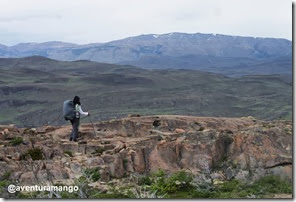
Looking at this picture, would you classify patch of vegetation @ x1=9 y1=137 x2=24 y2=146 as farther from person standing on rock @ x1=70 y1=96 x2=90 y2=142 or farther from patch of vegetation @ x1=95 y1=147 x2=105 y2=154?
patch of vegetation @ x1=95 y1=147 x2=105 y2=154

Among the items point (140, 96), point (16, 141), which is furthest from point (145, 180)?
point (140, 96)

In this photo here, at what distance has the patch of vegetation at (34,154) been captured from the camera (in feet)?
39.6

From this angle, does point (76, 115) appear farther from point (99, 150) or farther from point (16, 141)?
point (16, 141)

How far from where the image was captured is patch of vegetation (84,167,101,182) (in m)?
10.9

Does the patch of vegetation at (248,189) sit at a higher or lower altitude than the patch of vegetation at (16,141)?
lower

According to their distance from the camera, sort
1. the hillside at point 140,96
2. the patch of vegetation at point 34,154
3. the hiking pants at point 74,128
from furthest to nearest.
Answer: the hillside at point 140,96, the hiking pants at point 74,128, the patch of vegetation at point 34,154

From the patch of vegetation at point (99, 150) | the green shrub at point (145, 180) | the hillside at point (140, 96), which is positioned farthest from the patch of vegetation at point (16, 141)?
the hillside at point (140, 96)

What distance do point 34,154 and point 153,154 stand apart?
8.55ft

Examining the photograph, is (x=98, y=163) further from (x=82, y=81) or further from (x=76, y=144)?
(x=82, y=81)

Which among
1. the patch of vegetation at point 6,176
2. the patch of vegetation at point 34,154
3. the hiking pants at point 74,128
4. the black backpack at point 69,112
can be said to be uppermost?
the black backpack at point 69,112

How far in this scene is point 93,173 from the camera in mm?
11031

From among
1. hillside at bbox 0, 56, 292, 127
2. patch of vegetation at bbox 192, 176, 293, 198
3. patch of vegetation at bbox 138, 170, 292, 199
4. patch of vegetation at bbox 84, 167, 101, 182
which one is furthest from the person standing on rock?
hillside at bbox 0, 56, 292, 127

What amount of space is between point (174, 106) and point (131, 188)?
2538 inches

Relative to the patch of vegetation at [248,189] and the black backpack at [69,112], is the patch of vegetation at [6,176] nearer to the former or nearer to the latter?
the black backpack at [69,112]
